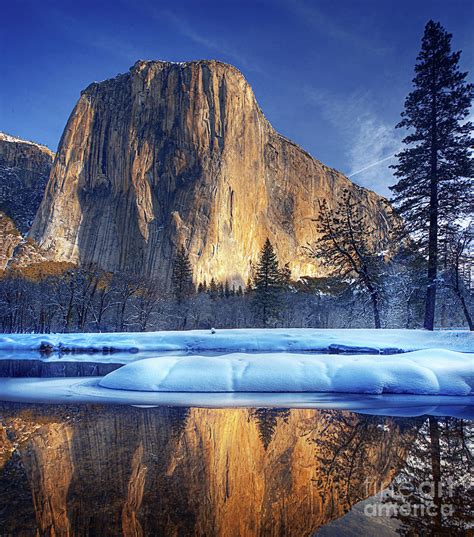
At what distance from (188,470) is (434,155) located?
724 inches

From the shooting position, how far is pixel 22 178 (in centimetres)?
14750

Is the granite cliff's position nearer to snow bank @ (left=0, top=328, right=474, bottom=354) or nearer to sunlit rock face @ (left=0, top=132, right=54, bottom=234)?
sunlit rock face @ (left=0, top=132, right=54, bottom=234)

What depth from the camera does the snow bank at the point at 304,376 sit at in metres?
8.23

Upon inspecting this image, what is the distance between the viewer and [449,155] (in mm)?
17578

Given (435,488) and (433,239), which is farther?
(433,239)

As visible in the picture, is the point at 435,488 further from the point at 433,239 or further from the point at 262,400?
the point at 433,239

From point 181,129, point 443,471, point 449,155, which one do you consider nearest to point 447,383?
point 443,471

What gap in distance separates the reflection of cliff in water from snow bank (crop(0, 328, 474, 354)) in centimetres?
1148

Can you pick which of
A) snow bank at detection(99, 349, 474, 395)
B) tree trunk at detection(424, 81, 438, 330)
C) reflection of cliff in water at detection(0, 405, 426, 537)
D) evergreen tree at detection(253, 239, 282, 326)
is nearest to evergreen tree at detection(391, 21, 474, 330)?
tree trunk at detection(424, 81, 438, 330)

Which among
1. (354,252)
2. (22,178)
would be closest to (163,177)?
(22,178)

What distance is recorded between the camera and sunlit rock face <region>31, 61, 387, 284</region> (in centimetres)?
10556

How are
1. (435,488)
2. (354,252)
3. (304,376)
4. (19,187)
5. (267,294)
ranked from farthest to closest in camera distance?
(19,187) → (267,294) → (354,252) → (304,376) → (435,488)

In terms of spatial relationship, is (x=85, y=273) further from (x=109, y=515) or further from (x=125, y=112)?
(x=125, y=112)

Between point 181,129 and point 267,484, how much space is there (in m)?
117
